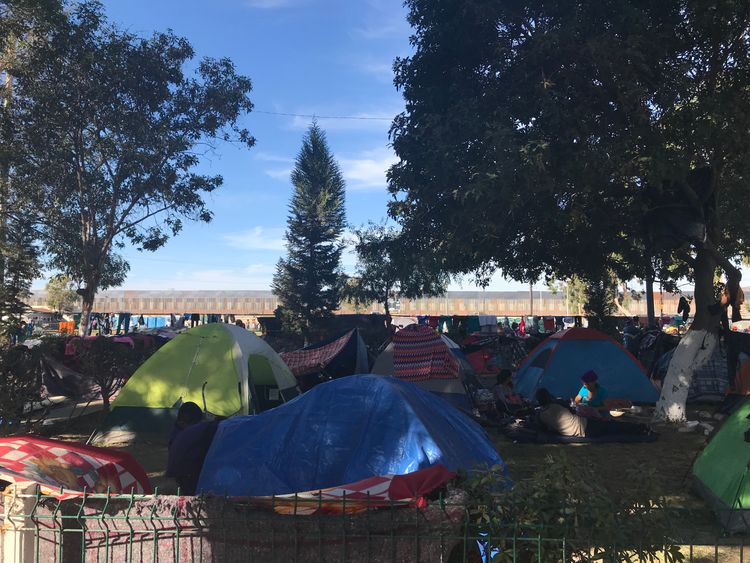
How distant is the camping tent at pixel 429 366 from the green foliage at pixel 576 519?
27.0 feet

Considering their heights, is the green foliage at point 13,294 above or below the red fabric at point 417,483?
above

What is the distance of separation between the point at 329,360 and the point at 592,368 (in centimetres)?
555

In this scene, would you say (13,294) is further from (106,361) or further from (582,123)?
(582,123)

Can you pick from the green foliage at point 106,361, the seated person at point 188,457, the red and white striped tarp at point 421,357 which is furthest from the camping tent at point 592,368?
the seated person at point 188,457

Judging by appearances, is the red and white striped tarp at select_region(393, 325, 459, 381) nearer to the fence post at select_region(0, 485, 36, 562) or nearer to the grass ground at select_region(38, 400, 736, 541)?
the grass ground at select_region(38, 400, 736, 541)

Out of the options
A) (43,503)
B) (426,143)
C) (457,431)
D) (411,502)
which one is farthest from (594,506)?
(426,143)

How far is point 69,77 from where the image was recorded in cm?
1521

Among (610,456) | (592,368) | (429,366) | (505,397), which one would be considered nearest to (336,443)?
(610,456)

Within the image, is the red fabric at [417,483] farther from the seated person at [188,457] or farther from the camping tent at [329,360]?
the camping tent at [329,360]

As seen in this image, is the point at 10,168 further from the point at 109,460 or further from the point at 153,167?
the point at 109,460

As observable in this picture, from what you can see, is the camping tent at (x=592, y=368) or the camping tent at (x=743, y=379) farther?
the camping tent at (x=592, y=368)

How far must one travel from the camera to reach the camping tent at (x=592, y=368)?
12.3 m

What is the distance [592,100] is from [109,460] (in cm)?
914

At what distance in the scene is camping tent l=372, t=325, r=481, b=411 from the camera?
1116 cm
